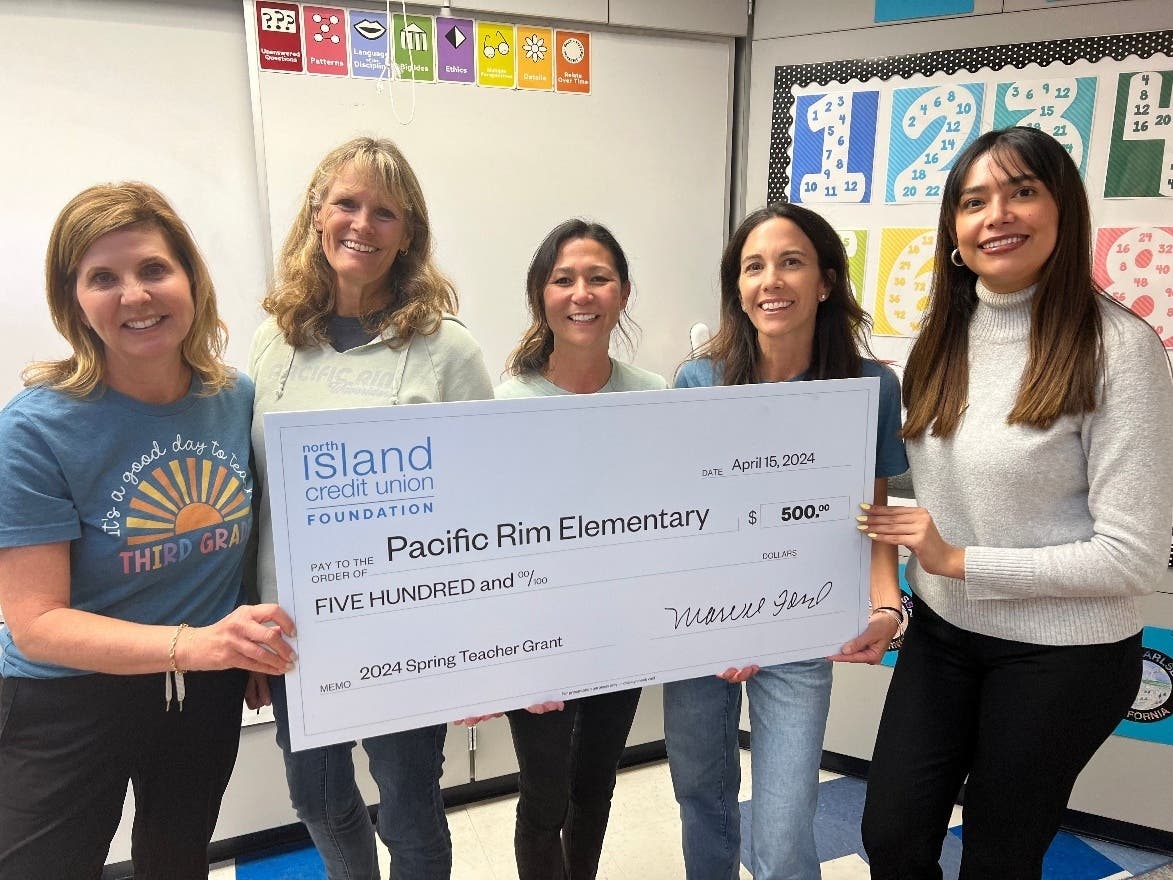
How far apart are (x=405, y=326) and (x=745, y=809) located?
183 cm

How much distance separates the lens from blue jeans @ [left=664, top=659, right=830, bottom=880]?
1.45 meters

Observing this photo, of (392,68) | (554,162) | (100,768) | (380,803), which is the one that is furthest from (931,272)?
(100,768)

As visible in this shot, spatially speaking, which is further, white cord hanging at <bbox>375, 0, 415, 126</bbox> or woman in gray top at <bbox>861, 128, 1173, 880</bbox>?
white cord hanging at <bbox>375, 0, 415, 126</bbox>

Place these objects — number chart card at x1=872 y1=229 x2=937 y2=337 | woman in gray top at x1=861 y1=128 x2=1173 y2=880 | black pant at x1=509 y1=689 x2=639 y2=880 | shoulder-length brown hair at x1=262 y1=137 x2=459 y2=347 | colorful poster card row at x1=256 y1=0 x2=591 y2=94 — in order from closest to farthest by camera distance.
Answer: woman in gray top at x1=861 y1=128 x2=1173 y2=880 < shoulder-length brown hair at x1=262 y1=137 x2=459 y2=347 < black pant at x1=509 y1=689 x2=639 y2=880 < colorful poster card row at x1=256 y1=0 x2=591 y2=94 < number chart card at x1=872 y1=229 x2=937 y2=337

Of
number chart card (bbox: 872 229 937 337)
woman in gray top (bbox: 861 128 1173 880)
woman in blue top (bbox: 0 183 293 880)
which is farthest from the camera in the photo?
number chart card (bbox: 872 229 937 337)

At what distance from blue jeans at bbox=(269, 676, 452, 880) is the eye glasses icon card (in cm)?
167

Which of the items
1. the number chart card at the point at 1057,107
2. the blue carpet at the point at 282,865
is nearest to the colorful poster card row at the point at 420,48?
the number chart card at the point at 1057,107

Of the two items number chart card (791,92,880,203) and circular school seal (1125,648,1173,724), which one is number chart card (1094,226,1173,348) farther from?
circular school seal (1125,648,1173,724)

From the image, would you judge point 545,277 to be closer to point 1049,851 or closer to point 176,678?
point 176,678

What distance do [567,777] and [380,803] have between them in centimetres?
37

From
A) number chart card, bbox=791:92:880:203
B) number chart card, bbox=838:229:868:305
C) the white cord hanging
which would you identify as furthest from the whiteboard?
number chart card, bbox=838:229:868:305

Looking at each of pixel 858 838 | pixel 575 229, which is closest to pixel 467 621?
pixel 575 229

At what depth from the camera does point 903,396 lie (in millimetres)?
1483

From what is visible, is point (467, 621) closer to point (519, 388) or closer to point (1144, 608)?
point (519, 388)
